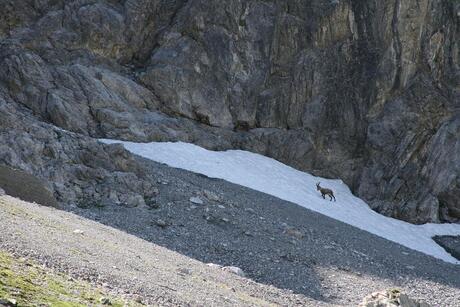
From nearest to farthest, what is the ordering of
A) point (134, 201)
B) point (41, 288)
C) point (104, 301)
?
point (41, 288), point (104, 301), point (134, 201)

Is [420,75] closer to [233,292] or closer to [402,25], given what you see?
[402,25]

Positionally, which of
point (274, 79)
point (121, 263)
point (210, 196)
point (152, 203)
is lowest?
point (210, 196)

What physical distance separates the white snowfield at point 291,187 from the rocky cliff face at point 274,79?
2.16 m

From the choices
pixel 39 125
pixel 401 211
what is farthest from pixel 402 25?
pixel 39 125

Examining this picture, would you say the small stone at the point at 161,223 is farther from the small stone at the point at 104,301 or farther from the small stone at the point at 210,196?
the small stone at the point at 104,301

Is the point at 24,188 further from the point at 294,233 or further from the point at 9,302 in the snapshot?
the point at 9,302

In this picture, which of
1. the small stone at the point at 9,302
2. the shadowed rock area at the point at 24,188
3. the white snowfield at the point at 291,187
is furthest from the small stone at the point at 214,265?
the white snowfield at the point at 291,187

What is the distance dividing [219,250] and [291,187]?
2457 cm

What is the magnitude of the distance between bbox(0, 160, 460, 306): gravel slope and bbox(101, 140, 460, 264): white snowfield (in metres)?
3.33

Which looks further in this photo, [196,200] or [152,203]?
[196,200]

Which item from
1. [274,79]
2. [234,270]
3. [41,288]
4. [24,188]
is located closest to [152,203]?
[24,188]

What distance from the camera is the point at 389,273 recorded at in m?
31.7

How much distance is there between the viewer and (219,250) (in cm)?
2809

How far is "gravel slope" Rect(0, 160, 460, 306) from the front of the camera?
16.6 metres
